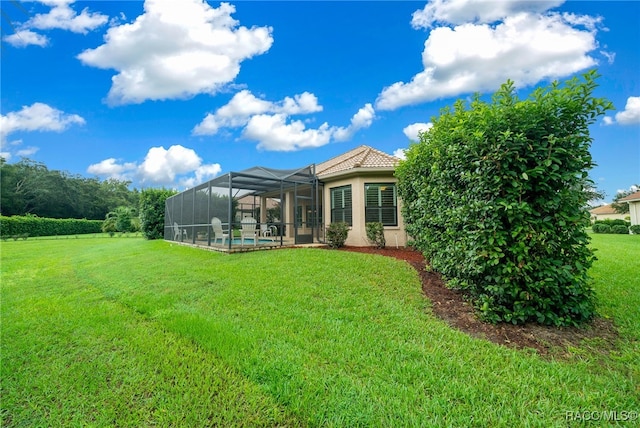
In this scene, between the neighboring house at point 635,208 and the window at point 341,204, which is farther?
the neighboring house at point 635,208

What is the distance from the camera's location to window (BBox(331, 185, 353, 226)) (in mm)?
11781

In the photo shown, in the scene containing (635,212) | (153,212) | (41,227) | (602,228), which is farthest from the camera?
(41,227)

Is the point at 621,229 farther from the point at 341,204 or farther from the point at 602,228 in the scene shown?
the point at 341,204

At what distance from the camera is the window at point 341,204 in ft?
38.7

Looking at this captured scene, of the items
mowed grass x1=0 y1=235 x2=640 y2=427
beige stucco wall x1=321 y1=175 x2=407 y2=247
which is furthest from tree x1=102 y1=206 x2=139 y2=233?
mowed grass x1=0 y1=235 x2=640 y2=427

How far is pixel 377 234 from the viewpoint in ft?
34.5

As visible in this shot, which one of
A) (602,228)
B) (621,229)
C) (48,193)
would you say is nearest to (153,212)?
(48,193)

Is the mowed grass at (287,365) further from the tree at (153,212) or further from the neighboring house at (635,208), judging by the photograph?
the neighboring house at (635,208)

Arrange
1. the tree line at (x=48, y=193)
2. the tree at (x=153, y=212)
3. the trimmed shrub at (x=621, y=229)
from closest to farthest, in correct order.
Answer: the tree at (x=153, y=212) < the trimmed shrub at (x=621, y=229) < the tree line at (x=48, y=193)

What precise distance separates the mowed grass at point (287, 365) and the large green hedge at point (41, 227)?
27.6 m

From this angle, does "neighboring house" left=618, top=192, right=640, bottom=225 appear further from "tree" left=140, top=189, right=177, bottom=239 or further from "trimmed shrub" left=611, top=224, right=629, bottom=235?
"tree" left=140, top=189, right=177, bottom=239

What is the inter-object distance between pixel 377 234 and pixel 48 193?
49.2m

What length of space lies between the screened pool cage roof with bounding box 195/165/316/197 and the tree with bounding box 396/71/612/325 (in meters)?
8.27

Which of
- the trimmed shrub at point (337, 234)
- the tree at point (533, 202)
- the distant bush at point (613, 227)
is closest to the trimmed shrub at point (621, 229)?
the distant bush at point (613, 227)
